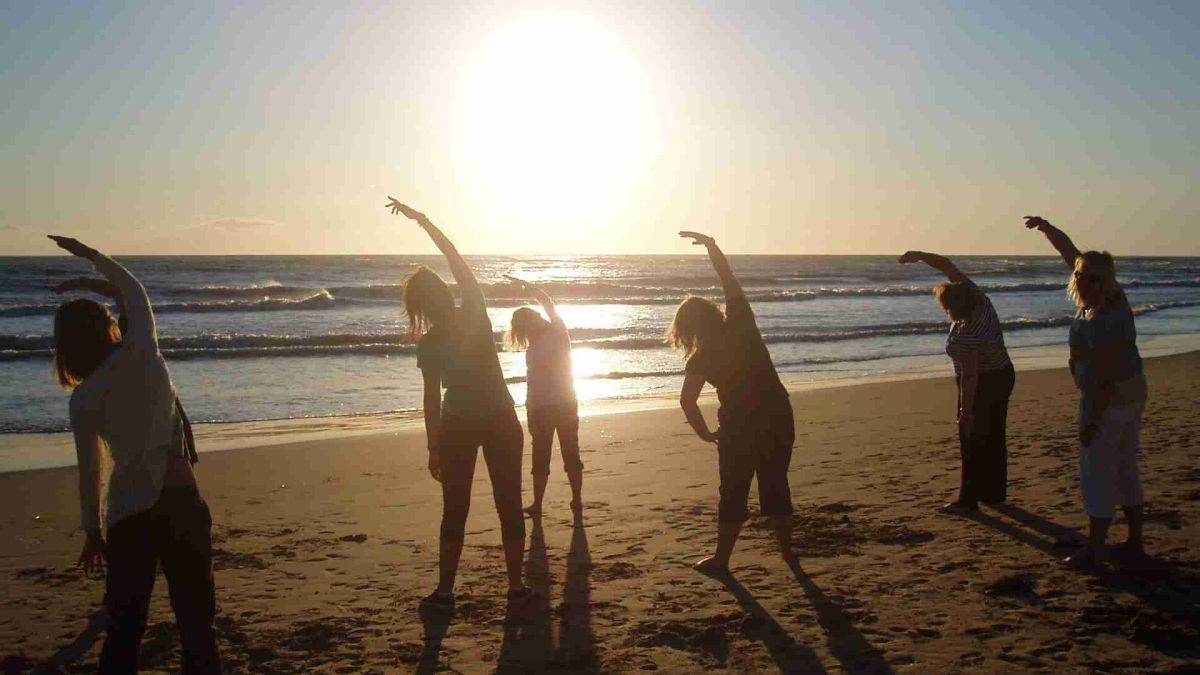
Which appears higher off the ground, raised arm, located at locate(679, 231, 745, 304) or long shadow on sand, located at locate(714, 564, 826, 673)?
raised arm, located at locate(679, 231, 745, 304)

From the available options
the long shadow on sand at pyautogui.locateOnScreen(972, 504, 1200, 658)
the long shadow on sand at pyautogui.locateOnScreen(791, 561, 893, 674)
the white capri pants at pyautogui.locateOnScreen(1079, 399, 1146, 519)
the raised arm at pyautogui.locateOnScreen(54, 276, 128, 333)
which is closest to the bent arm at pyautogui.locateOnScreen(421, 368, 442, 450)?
the raised arm at pyautogui.locateOnScreen(54, 276, 128, 333)

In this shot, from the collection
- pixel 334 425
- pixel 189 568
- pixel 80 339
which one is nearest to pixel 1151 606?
pixel 189 568

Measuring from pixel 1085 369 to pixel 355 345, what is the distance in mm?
21061

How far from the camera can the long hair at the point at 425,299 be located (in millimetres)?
4836

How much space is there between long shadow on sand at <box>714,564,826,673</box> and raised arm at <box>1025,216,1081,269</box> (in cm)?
239

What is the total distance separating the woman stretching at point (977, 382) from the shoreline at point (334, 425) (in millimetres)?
7167

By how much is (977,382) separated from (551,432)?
2835 mm

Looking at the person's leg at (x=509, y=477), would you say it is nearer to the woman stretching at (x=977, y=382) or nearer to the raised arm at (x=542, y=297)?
the raised arm at (x=542, y=297)

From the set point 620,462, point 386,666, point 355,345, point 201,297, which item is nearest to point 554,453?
point 620,462

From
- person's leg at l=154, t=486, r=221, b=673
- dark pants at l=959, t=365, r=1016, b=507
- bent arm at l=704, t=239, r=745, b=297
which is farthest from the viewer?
dark pants at l=959, t=365, r=1016, b=507

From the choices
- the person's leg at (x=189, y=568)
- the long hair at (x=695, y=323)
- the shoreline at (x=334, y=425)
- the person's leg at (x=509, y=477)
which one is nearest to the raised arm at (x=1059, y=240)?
the long hair at (x=695, y=323)

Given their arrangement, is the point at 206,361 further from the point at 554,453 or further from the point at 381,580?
the point at 381,580

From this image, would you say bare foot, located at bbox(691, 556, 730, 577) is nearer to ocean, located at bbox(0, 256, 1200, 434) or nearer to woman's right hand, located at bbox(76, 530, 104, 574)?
ocean, located at bbox(0, 256, 1200, 434)

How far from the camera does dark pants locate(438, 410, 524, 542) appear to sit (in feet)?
16.0
